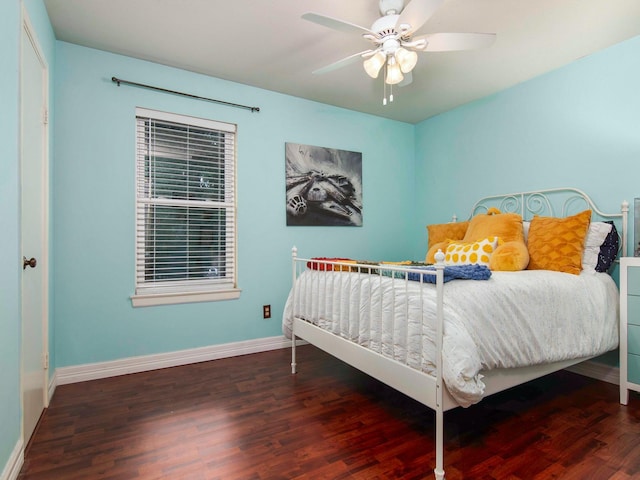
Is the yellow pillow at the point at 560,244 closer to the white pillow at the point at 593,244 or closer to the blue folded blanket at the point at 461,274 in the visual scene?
the white pillow at the point at 593,244

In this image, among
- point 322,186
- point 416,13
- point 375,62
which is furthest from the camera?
point 322,186

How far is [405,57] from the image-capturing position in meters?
1.87

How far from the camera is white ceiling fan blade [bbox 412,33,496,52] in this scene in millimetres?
1740

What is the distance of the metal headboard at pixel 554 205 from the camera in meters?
2.32

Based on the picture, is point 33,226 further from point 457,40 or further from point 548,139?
point 548,139

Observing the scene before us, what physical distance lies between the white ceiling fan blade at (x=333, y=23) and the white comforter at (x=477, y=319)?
4.21ft

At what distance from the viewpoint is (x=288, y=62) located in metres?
2.61

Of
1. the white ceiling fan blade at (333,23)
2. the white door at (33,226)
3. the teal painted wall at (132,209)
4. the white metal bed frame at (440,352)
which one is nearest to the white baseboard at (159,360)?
the teal painted wall at (132,209)

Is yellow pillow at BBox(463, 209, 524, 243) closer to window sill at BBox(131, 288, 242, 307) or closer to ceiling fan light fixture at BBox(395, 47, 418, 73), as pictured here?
ceiling fan light fixture at BBox(395, 47, 418, 73)

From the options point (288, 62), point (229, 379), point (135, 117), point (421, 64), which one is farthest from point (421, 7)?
point (229, 379)

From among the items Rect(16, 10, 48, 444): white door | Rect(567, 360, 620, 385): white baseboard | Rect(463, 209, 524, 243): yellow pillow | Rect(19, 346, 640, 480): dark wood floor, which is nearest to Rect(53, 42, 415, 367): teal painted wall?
Rect(16, 10, 48, 444): white door

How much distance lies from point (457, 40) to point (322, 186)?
181cm

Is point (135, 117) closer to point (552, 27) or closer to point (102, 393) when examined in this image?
point (102, 393)

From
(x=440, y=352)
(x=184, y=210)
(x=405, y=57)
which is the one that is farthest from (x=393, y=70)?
(x=184, y=210)
